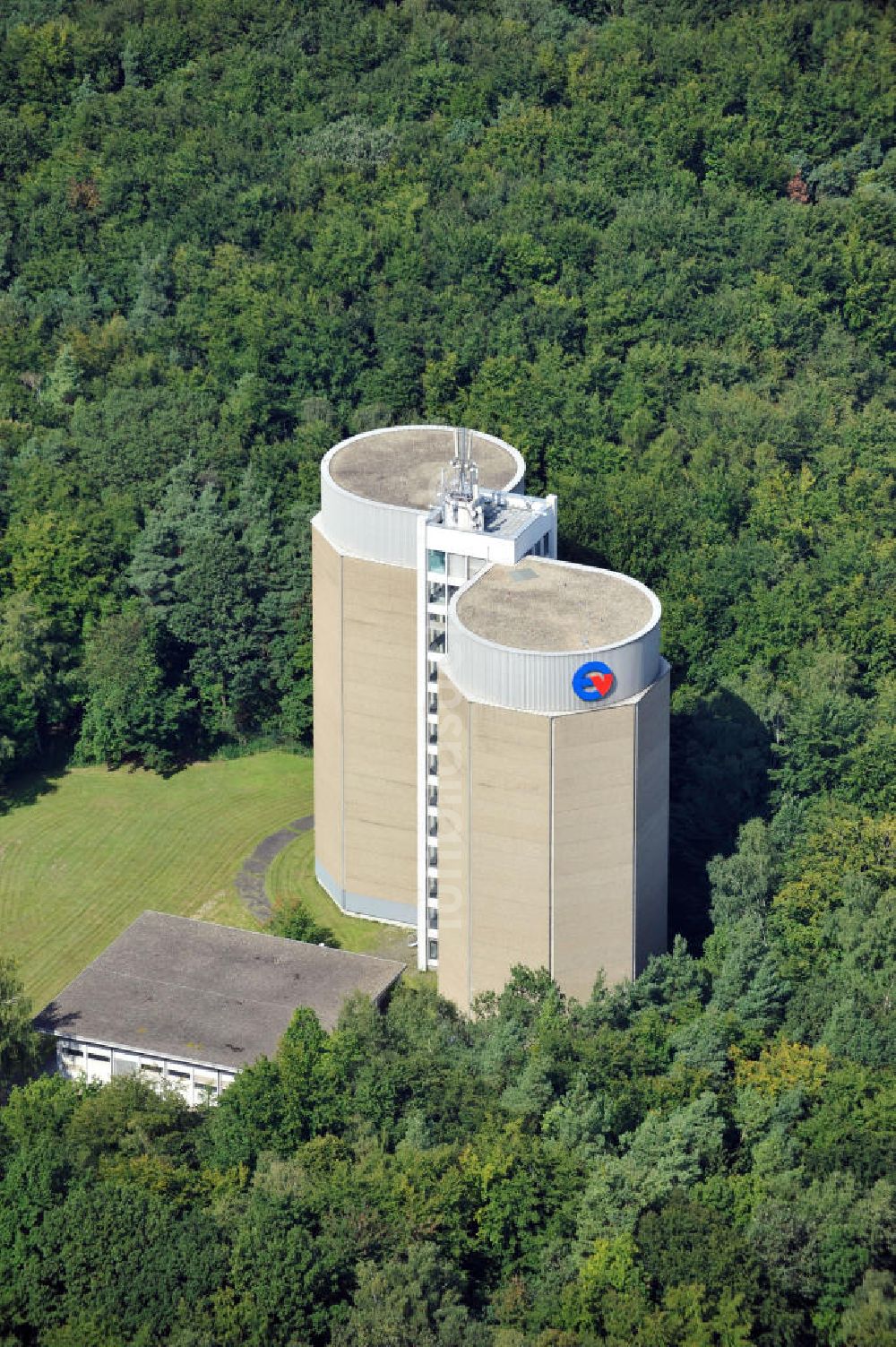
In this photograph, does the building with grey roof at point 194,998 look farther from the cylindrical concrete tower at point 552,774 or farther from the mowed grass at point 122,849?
the cylindrical concrete tower at point 552,774

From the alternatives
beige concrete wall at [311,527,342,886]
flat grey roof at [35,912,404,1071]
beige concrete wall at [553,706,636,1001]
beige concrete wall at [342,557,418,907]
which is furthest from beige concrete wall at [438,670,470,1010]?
beige concrete wall at [311,527,342,886]

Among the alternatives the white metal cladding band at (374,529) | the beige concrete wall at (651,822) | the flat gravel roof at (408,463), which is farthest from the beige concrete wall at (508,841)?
the flat gravel roof at (408,463)

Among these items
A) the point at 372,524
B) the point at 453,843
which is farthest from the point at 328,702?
the point at 453,843

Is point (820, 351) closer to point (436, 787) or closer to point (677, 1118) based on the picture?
point (436, 787)

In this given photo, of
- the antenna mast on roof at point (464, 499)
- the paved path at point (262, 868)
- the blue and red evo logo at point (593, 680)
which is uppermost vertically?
the antenna mast on roof at point (464, 499)

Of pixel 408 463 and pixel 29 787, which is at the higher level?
pixel 408 463

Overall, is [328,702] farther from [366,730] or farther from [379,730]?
[379,730]
